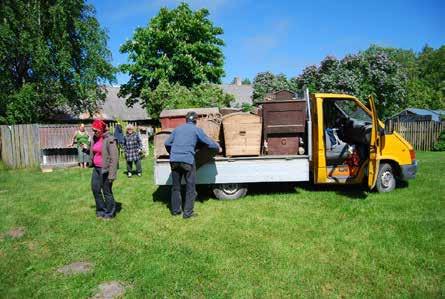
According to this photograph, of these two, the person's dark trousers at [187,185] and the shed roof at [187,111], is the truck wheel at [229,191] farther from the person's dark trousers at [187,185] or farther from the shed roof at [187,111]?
the shed roof at [187,111]

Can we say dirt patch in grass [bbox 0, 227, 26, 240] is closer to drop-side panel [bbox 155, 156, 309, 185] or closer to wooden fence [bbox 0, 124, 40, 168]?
drop-side panel [bbox 155, 156, 309, 185]

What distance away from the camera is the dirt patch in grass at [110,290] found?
4.51 m

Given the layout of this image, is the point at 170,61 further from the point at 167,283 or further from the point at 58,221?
the point at 167,283

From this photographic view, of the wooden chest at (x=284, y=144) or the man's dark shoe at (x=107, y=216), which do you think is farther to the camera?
the wooden chest at (x=284, y=144)

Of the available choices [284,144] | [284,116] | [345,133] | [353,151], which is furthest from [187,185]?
[345,133]

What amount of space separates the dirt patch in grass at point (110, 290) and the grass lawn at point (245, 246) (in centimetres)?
11

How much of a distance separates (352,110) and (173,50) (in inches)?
931

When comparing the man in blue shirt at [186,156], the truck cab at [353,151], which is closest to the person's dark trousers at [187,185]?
the man in blue shirt at [186,156]

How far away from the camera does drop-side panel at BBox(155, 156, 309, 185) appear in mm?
8461

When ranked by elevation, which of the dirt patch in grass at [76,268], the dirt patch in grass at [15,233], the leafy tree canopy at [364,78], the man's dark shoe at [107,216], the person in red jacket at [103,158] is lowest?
the dirt patch in grass at [76,268]

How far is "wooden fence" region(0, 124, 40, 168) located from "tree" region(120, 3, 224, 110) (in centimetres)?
1368

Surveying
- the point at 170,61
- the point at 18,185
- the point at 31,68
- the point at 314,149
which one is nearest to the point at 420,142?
the point at 314,149

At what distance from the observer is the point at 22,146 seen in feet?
54.9

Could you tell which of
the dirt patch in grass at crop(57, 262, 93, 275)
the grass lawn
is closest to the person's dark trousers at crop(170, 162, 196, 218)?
the grass lawn
